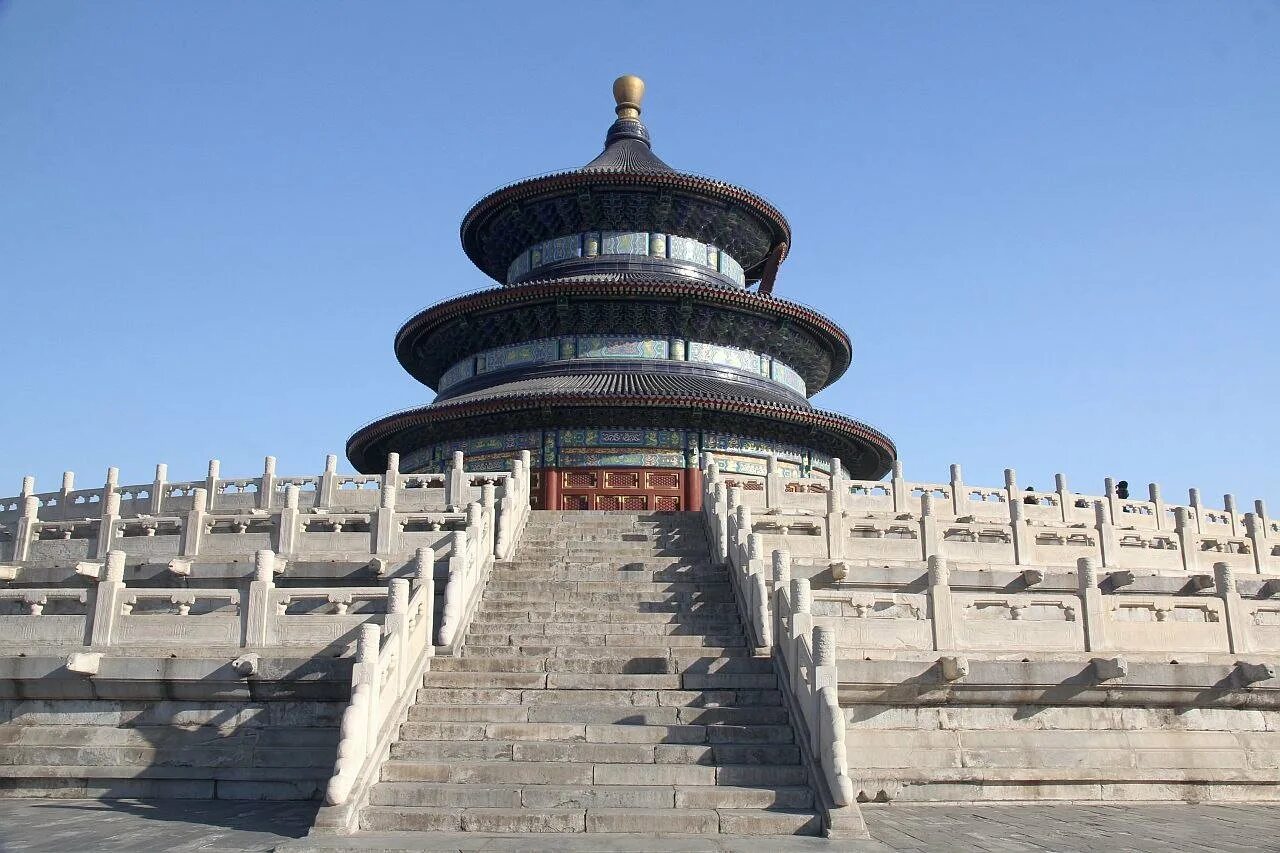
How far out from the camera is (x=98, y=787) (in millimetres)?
12086

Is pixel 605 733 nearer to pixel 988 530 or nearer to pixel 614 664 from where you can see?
pixel 614 664

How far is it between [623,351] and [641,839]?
24709mm

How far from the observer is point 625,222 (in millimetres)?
37531

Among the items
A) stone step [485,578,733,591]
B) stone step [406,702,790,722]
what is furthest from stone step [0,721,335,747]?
stone step [485,578,733,591]

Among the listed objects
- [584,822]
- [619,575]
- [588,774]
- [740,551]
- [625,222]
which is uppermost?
[625,222]

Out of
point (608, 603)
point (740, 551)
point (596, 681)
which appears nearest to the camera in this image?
point (596, 681)

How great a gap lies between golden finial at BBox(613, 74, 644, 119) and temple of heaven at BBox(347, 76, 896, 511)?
3.72 feet

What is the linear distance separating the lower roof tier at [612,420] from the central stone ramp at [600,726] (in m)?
13.7

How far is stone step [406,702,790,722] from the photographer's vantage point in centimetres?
1180

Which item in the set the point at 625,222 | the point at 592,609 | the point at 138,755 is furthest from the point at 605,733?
the point at 625,222

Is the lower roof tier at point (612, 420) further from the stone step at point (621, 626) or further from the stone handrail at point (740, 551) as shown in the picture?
the stone step at point (621, 626)

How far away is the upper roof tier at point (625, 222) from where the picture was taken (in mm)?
36781

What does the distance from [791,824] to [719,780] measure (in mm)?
982

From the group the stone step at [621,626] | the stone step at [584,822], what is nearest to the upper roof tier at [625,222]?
the stone step at [621,626]
